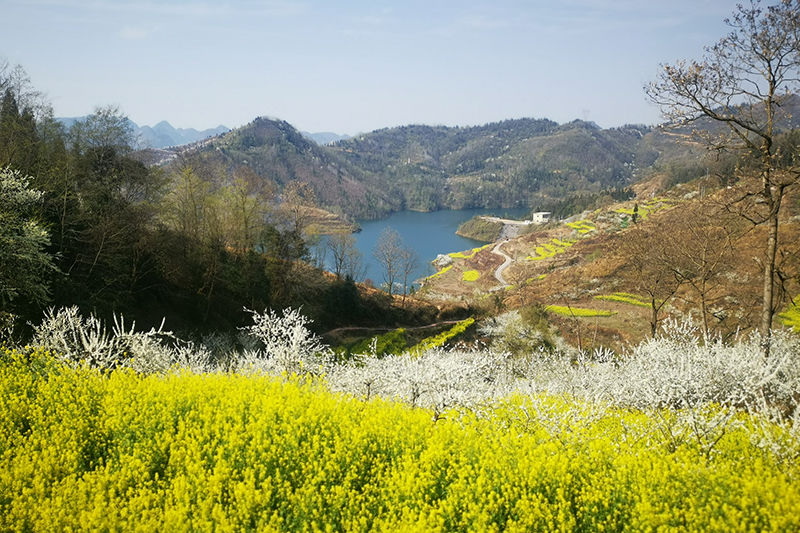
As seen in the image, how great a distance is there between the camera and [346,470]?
4.95 metres

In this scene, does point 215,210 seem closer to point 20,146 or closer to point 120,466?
point 20,146

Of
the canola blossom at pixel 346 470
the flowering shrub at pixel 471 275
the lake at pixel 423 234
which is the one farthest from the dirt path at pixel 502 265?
the canola blossom at pixel 346 470

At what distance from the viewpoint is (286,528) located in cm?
425

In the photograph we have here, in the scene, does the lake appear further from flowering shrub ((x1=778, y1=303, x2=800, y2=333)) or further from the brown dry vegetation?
flowering shrub ((x1=778, y1=303, x2=800, y2=333))

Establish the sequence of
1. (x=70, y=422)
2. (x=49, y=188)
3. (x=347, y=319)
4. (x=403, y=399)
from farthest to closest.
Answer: (x=347, y=319), (x=49, y=188), (x=403, y=399), (x=70, y=422)

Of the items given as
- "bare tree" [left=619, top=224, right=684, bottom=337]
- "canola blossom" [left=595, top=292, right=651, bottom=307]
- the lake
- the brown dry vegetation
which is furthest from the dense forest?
the lake

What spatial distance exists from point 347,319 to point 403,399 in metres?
22.3

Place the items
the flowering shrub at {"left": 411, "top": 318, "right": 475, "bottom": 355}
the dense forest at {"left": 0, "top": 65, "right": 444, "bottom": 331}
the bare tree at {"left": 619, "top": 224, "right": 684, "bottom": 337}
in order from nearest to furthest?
the dense forest at {"left": 0, "top": 65, "right": 444, "bottom": 331} < the bare tree at {"left": 619, "top": 224, "right": 684, "bottom": 337} < the flowering shrub at {"left": 411, "top": 318, "right": 475, "bottom": 355}

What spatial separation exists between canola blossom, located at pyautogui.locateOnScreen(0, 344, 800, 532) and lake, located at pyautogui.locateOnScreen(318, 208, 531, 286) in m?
63.3

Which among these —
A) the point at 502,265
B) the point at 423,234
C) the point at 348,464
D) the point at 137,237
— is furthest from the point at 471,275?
the point at 348,464

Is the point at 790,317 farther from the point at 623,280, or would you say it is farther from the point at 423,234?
the point at 423,234

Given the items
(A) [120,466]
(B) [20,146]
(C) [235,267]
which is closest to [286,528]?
(A) [120,466]

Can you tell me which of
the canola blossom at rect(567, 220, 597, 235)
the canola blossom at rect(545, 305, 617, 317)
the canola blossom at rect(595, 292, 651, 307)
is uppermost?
the canola blossom at rect(567, 220, 597, 235)

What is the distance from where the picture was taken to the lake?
261ft
